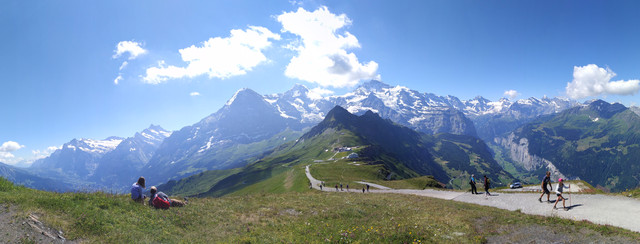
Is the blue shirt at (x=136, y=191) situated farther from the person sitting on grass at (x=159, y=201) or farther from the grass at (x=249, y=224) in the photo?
the person sitting on grass at (x=159, y=201)

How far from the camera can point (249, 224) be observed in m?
20.8

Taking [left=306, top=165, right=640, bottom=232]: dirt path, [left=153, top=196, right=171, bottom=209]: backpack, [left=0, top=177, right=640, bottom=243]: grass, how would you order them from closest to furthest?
1. [left=0, top=177, right=640, bottom=243]: grass
2. [left=306, top=165, right=640, bottom=232]: dirt path
3. [left=153, top=196, right=171, bottom=209]: backpack

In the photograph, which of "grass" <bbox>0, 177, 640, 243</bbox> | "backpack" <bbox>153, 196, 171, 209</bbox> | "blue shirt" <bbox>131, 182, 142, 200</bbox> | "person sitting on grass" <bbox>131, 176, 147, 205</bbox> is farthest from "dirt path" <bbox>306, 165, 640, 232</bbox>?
"blue shirt" <bbox>131, 182, 142, 200</bbox>

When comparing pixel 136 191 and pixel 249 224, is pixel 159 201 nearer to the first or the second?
pixel 136 191

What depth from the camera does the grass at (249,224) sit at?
50.3ft

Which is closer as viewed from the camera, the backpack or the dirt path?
the dirt path

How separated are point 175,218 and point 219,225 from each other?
3.21 metres

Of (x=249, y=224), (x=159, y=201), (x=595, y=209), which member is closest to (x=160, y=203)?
(x=159, y=201)

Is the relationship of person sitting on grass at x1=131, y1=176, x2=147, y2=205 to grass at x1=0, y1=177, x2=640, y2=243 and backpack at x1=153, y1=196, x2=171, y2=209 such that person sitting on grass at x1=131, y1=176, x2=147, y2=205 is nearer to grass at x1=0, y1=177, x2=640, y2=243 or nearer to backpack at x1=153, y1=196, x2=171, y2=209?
grass at x1=0, y1=177, x2=640, y2=243

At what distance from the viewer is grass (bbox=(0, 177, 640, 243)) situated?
15.3 meters

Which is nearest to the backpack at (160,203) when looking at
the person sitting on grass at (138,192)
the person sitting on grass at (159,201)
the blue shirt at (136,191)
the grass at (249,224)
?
the person sitting on grass at (159,201)

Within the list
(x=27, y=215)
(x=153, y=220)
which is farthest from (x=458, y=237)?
(x=27, y=215)

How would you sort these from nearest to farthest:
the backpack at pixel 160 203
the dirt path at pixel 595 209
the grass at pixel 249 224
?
the grass at pixel 249 224
the dirt path at pixel 595 209
the backpack at pixel 160 203

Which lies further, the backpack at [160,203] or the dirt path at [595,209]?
the backpack at [160,203]
